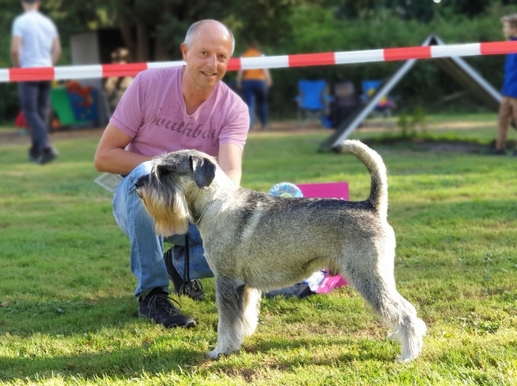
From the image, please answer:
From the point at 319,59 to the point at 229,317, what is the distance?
3956mm

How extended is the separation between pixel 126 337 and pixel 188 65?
1.72m

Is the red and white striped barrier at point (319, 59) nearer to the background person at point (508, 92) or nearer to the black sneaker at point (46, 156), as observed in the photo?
the background person at point (508, 92)

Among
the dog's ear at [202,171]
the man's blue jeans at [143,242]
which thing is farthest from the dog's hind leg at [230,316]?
the man's blue jeans at [143,242]

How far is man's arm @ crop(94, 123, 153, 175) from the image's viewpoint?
4.87 meters

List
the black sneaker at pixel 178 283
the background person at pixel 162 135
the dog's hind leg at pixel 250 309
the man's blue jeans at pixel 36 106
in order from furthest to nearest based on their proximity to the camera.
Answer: the man's blue jeans at pixel 36 106, the black sneaker at pixel 178 283, the background person at pixel 162 135, the dog's hind leg at pixel 250 309

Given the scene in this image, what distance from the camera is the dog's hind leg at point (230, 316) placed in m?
4.07

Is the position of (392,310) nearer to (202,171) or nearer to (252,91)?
(202,171)

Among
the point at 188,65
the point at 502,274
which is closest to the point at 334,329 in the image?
the point at 502,274

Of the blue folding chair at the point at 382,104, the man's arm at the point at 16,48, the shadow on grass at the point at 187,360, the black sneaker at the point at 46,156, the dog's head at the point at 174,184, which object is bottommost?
the shadow on grass at the point at 187,360

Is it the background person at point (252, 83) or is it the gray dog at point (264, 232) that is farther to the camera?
the background person at point (252, 83)

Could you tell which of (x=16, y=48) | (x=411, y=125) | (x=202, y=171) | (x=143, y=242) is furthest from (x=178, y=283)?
(x=411, y=125)

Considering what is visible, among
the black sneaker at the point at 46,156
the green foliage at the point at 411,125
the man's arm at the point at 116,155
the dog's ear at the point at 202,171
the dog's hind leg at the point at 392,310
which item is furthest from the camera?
the green foliage at the point at 411,125

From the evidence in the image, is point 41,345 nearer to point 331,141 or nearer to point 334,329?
point 334,329

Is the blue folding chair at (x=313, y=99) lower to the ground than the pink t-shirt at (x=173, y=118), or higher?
lower
